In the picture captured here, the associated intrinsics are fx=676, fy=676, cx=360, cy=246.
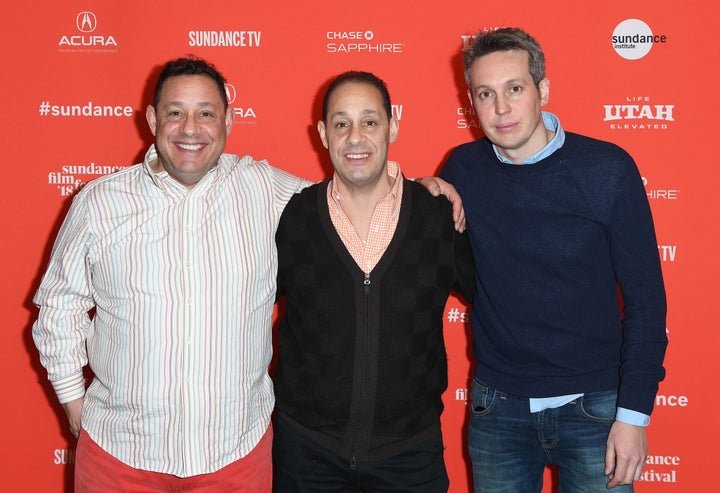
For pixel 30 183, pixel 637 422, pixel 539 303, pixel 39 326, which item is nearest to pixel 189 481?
pixel 39 326

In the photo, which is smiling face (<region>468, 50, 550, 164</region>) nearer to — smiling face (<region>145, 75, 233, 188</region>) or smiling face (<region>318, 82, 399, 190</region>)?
smiling face (<region>318, 82, 399, 190</region>)

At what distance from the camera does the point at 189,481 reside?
197 centimetres

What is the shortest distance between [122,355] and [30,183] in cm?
114

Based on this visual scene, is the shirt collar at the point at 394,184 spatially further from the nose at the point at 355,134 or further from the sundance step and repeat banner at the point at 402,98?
the sundance step and repeat banner at the point at 402,98

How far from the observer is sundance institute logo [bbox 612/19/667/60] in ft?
8.45

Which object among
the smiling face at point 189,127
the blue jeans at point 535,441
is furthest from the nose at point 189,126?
the blue jeans at point 535,441

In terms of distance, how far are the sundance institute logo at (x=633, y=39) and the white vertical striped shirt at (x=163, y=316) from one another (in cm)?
154

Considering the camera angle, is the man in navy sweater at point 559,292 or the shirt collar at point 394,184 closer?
the man in navy sweater at point 559,292

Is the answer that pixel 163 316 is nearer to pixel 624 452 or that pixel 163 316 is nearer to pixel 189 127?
pixel 189 127

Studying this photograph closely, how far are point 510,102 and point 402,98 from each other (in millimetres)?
729

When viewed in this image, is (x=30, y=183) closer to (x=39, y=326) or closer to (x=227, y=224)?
(x=39, y=326)

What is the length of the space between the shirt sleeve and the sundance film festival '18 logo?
0.89 metres

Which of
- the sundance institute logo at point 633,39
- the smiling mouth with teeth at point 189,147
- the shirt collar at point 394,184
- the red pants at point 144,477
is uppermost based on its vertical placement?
the sundance institute logo at point 633,39

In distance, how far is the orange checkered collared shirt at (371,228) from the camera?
6.63 feet
